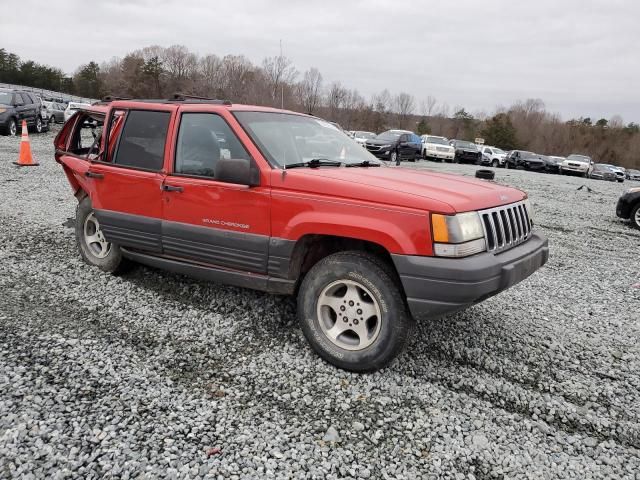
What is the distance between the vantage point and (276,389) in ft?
10.1

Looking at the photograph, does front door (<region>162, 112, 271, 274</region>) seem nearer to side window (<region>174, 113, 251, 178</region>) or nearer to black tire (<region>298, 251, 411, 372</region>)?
side window (<region>174, 113, 251, 178</region>)

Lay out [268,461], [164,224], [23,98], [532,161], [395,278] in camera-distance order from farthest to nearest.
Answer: [532,161]
[23,98]
[164,224]
[395,278]
[268,461]

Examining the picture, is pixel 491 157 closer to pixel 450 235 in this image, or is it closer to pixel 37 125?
pixel 37 125

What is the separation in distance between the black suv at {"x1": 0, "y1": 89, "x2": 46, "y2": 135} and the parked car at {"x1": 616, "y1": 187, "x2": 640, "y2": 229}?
63.3 ft

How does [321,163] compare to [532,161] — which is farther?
[532,161]

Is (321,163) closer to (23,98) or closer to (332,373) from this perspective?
(332,373)

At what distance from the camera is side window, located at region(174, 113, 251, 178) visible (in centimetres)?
371

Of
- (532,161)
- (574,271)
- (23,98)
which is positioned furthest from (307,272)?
(532,161)

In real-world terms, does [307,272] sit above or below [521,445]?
above

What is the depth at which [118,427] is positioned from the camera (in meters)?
2.59

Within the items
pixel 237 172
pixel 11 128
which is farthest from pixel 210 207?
pixel 11 128

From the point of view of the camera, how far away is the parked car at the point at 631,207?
32.4 ft

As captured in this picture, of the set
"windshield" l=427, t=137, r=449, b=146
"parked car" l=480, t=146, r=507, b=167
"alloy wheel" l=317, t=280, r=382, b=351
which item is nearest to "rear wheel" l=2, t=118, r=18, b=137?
"alloy wheel" l=317, t=280, r=382, b=351

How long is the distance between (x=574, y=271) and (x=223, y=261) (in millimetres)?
4775
